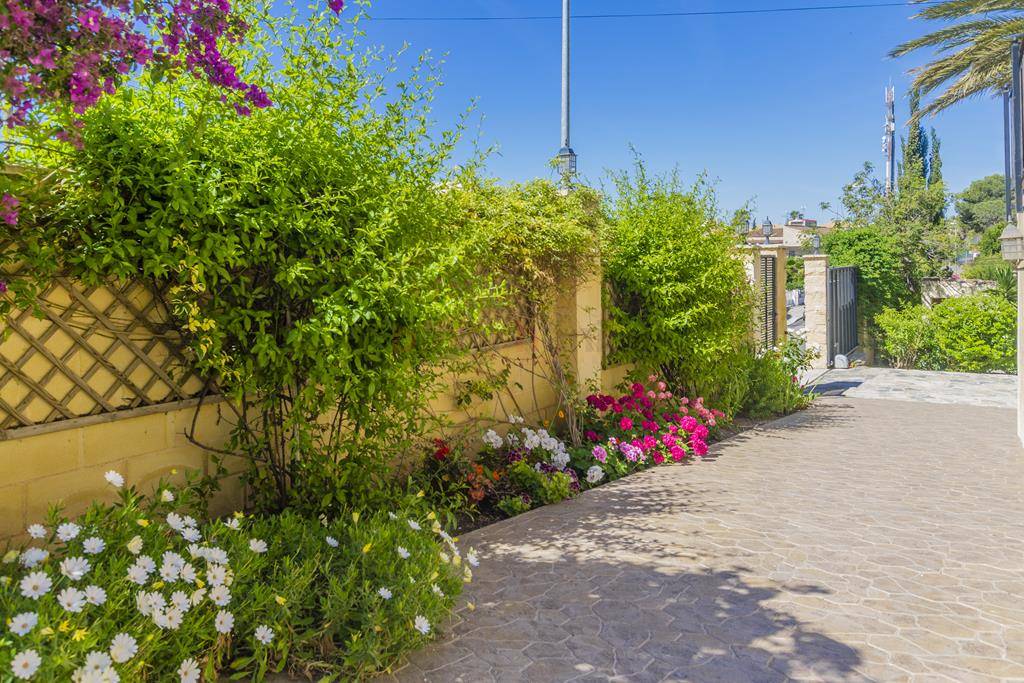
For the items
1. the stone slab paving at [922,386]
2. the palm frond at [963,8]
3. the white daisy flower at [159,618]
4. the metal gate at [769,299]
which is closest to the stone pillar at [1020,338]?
the stone slab paving at [922,386]

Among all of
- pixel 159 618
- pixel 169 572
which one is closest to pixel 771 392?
pixel 169 572

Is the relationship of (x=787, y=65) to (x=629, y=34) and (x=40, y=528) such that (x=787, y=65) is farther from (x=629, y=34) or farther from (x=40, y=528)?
(x=40, y=528)

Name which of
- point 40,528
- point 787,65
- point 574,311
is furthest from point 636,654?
point 787,65

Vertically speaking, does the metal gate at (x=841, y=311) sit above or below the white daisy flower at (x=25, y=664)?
above

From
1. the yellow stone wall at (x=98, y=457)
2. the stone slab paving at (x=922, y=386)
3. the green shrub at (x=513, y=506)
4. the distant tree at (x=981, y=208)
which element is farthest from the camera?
the distant tree at (x=981, y=208)

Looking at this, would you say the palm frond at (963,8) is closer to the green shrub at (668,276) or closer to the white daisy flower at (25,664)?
the green shrub at (668,276)

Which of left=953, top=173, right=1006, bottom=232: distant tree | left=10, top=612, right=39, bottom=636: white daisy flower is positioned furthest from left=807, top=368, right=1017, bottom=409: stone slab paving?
left=953, top=173, right=1006, bottom=232: distant tree

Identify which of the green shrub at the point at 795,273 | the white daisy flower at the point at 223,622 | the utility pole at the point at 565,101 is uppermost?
the utility pole at the point at 565,101

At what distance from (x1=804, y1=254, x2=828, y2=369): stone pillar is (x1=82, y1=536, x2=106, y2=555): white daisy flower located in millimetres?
12659

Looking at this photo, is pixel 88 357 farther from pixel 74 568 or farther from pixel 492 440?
pixel 492 440

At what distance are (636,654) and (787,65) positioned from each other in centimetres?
1856

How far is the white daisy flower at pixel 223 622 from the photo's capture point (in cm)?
243

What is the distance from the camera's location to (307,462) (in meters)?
4.04

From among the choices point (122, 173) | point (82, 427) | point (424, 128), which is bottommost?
point (82, 427)
